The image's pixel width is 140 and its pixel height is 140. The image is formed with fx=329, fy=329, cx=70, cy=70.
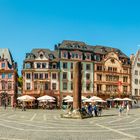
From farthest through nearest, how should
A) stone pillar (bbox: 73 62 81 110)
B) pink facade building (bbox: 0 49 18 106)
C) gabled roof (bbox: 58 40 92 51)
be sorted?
gabled roof (bbox: 58 40 92 51)
pink facade building (bbox: 0 49 18 106)
stone pillar (bbox: 73 62 81 110)

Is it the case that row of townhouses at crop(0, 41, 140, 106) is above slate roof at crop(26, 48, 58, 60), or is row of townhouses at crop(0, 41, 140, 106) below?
below

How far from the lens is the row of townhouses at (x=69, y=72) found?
84250 mm

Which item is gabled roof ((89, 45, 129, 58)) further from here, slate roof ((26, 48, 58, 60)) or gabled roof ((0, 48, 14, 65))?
gabled roof ((0, 48, 14, 65))

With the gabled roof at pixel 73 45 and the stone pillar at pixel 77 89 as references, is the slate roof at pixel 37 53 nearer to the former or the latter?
the gabled roof at pixel 73 45

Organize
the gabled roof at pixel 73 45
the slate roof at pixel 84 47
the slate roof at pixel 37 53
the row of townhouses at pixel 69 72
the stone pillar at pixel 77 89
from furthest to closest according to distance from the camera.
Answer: the slate roof at pixel 84 47
the gabled roof at pixel 73 45
the slate roof at pixel 37 53
the row of townhouses at pixel 69 72
the stone pillar at pixel 77 89

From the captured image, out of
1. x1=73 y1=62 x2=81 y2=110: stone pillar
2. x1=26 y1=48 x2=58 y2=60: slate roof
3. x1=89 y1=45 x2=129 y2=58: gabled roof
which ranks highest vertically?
x1=89 y1=45 x2=129 y2=58: gabled roof

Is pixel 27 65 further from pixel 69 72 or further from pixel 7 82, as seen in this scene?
pixel 69 72

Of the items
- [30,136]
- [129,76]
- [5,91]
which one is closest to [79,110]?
[30,136]

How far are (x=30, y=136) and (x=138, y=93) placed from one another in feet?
256

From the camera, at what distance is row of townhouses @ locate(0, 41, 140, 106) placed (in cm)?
8425

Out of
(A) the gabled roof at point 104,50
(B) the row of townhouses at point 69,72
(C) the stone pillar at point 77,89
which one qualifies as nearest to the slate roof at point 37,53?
(B) the row of townhouses at point 69,72

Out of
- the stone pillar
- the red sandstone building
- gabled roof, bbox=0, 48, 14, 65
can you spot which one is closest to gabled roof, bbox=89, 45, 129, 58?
the red sandstone building

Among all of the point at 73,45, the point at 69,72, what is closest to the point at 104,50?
the point at 73,45

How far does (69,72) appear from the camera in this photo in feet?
286
